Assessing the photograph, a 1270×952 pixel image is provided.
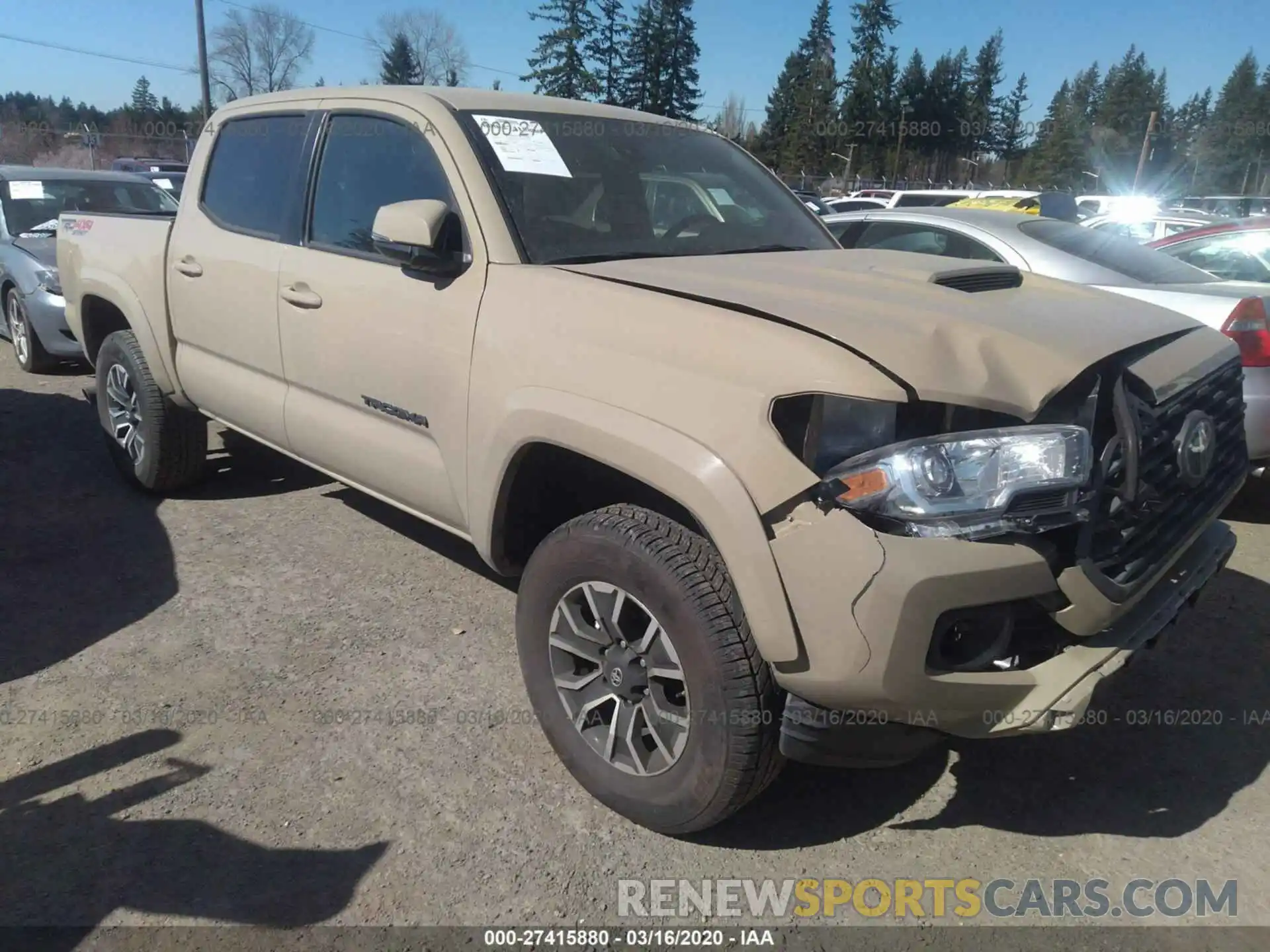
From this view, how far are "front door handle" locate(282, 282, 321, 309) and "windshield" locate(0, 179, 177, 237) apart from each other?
18.4 ft

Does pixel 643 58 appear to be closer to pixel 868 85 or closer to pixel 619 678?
pixel 868 85

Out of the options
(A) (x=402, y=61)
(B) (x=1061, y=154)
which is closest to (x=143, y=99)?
(A) (x=402, y=61)

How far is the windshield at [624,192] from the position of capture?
9.98 feet

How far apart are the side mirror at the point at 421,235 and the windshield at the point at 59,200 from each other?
Result: 645 cm

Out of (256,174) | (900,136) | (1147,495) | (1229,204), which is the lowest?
(1147,495)

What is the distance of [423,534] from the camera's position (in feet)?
15.1

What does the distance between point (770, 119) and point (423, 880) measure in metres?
73.3

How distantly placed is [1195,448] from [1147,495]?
0.33 m

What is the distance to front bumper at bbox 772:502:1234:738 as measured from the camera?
1.94 m

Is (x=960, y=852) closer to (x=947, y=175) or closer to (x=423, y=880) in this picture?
(x=423, y=880)

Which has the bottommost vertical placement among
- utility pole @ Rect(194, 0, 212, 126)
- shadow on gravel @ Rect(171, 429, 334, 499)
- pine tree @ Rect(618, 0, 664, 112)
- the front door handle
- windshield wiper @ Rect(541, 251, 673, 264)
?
shadow on gravel @ Rect(171, 429, 334, 499)

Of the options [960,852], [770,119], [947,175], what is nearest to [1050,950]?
[960,852]

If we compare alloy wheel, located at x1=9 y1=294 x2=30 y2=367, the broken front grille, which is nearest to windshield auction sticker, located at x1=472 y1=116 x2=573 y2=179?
the broken front grille

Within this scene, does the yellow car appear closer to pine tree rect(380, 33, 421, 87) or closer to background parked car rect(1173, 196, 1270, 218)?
background parked car rect(1173, 196, 1270, 218)
